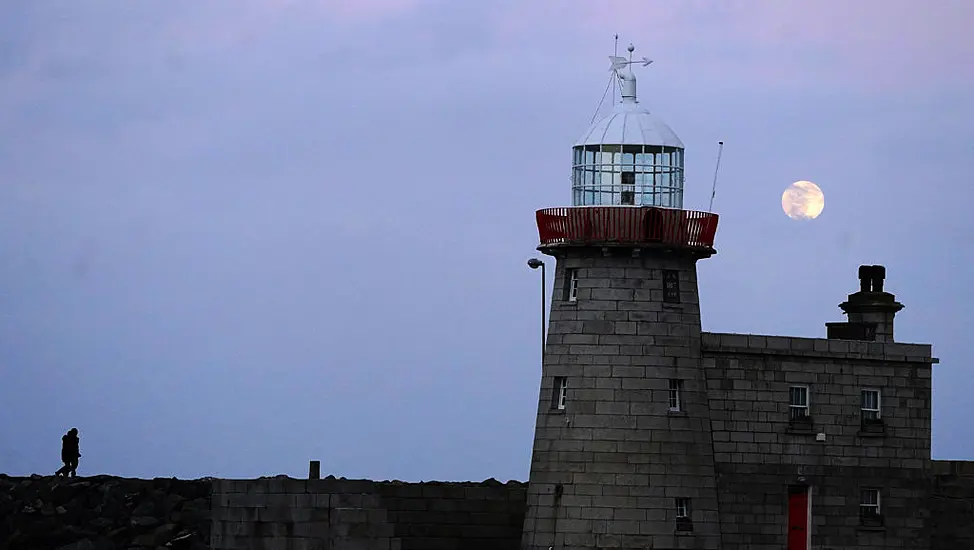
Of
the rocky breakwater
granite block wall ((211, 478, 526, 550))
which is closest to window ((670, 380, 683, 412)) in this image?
granite block wall ((211, 478, 526, 550))

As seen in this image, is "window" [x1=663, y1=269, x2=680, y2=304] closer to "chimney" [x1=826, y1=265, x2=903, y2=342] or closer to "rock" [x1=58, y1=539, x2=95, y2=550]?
"chimney" [x1=826, y1=265, x2=903, y2=342]

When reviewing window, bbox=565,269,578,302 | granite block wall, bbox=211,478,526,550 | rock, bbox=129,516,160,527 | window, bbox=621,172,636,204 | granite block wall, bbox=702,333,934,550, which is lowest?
granite block wall, bbox=211,478,526,550

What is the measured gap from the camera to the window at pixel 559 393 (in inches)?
2008

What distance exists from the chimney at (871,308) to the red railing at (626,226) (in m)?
5.65

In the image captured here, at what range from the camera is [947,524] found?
54.6m

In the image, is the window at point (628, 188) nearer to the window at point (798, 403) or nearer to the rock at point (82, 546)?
the window at point (798, 403)

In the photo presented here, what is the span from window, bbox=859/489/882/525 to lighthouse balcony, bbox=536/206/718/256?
20.7 ft

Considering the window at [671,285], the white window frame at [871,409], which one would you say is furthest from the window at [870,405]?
the window at [671,285]

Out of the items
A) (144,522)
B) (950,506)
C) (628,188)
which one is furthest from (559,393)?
(144,522)

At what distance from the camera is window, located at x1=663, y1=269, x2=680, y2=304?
51312mm

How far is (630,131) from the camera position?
2029 inches

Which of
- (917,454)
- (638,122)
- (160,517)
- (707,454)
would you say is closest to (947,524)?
(917,454)

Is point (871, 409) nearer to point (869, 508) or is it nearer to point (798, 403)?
point (798, 403)

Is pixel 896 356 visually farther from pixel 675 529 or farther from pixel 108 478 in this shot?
pixel 108 478
